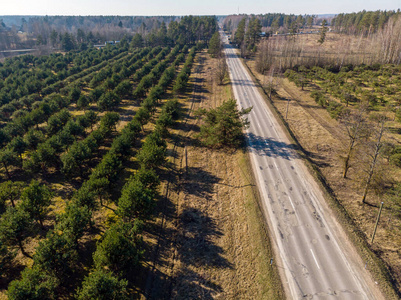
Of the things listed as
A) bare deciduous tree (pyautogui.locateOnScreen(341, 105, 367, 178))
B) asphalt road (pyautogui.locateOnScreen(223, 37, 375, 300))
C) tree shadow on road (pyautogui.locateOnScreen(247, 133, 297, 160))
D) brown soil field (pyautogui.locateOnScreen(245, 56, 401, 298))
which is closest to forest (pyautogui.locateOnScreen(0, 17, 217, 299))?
asphalt road (pyautogui.locateOnScreen(223, 37, 375, 300))

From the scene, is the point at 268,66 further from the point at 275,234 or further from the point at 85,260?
the point at 85,260

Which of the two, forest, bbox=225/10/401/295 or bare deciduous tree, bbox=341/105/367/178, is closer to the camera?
forest, bbox=225/10/401/295

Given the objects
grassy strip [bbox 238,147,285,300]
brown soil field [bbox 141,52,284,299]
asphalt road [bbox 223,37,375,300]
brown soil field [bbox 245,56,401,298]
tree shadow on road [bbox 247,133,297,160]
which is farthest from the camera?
tree shadow on road [bbox 247,133,297,160]

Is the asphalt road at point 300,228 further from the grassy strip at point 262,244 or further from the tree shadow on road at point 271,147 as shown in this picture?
the grassy strip at point 262,244

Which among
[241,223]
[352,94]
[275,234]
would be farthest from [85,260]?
[352,94]

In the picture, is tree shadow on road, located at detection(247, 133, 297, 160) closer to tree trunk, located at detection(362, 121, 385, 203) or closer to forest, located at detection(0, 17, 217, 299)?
tree trunk, located at detection(362, 121, 385, 203)

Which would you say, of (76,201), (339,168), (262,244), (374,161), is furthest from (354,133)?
(76,201)

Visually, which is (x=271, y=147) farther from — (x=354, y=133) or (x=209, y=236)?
(x=209, y=236)
